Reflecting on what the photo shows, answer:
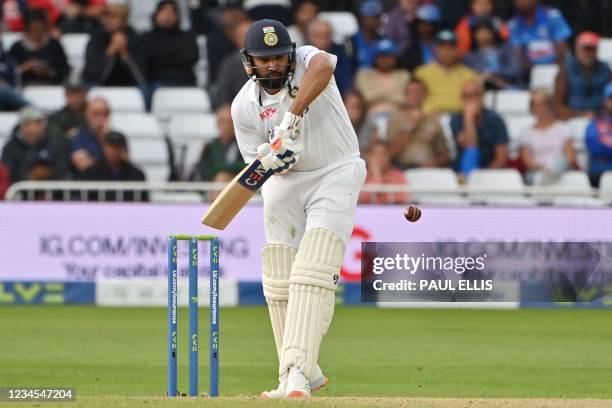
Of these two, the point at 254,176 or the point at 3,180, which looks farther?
the point at 3,180

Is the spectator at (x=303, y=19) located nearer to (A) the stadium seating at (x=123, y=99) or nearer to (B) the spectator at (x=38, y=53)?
(A) the stadium seating at (x=123, y=99)

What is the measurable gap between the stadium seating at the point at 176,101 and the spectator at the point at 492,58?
3352mm

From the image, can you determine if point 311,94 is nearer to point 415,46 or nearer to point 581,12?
point 415,46

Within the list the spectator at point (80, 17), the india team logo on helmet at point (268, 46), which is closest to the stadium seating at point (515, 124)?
the spectator at point (80, 17)

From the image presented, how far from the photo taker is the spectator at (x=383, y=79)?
1730cm

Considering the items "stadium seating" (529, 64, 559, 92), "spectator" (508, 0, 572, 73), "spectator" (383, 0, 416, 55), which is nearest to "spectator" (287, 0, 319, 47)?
"spectator" (383, 0, 416, 55)

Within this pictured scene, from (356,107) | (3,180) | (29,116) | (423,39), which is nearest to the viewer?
(3,180)

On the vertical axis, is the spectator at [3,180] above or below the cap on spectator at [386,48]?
below

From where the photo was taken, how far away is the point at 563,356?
11086 millimetres

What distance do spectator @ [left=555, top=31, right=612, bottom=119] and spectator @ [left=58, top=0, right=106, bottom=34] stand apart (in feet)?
18.3

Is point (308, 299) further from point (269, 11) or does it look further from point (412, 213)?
point (269, 11)

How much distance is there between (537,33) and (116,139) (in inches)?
232

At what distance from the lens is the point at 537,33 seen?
18641mm

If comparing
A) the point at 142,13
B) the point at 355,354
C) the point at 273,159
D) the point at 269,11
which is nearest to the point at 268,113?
the point at 273,159
